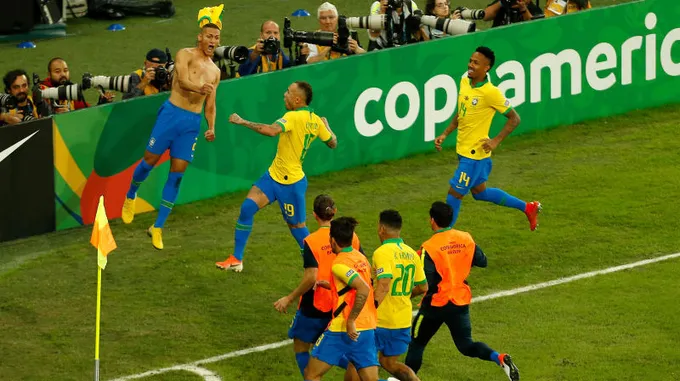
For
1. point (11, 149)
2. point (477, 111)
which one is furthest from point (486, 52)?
point (11, 149)

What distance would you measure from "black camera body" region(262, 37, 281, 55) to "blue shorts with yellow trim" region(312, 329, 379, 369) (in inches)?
291

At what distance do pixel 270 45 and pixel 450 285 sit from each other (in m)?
6.76

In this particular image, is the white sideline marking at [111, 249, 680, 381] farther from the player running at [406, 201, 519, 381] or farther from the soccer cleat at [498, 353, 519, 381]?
the soccer cleat at [498, 353, 519, 381]

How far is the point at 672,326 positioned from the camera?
46.5 feet

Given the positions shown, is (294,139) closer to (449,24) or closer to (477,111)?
(477,111)

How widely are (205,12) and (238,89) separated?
7.39 ft

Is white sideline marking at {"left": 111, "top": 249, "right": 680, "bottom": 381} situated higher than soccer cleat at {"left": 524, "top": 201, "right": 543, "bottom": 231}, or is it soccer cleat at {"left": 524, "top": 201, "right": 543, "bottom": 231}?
soccer cleat at {"left": 524, "top": 201, "right": 543, "bottom": 231}

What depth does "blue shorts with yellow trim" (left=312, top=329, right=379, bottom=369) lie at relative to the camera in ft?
38.1

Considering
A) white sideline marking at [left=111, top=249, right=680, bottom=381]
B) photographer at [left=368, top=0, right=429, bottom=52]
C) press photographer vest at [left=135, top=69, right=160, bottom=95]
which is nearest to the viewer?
white sideline marking at [left=111, top=249, right=680, bottom=381]

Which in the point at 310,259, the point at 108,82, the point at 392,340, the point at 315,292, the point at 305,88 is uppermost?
the point at 305,88

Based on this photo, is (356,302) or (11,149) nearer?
(356,302)

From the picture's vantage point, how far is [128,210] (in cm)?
1678

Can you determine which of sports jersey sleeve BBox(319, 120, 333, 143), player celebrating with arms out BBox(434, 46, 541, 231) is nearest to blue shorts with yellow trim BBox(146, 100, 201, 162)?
sports jersey sleeve BBox(319, 120, 333, 143)

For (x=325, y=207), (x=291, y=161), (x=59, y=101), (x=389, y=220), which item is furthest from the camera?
(x=59, y=101)
